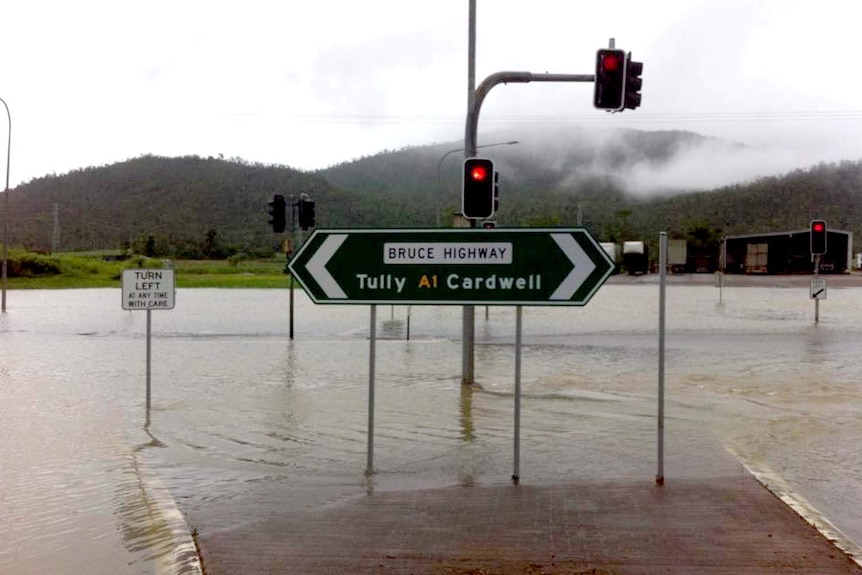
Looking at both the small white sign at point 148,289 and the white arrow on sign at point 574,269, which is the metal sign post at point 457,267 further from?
Result: the small white sign at point 148,289

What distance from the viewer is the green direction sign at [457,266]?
744cm

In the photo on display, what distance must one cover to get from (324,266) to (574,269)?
2.08 metres

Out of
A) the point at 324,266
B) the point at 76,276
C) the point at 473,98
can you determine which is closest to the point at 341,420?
the point at 324,266

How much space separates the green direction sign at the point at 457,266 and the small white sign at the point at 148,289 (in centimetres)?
440

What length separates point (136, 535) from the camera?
652 cm

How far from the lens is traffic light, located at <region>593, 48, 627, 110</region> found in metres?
14.1

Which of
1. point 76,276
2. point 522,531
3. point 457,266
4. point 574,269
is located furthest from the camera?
point 76,276

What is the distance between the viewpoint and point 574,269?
7441 millimetres

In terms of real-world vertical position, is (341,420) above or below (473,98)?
below

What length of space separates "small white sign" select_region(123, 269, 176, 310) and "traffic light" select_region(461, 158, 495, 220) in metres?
4.09

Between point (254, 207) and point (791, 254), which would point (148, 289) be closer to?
point (791, 254)

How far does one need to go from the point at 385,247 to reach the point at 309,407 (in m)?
5.60

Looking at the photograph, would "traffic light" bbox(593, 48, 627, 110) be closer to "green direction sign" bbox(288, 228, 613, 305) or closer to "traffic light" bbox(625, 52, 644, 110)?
"traffic light" bbox(625, 52, 644, 110)

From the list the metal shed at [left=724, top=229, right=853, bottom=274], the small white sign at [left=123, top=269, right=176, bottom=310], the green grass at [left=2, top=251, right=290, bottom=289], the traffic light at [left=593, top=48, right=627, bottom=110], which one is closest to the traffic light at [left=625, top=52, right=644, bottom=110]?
the traffic light at [left=593, top=48, right=627, bottom=110]
